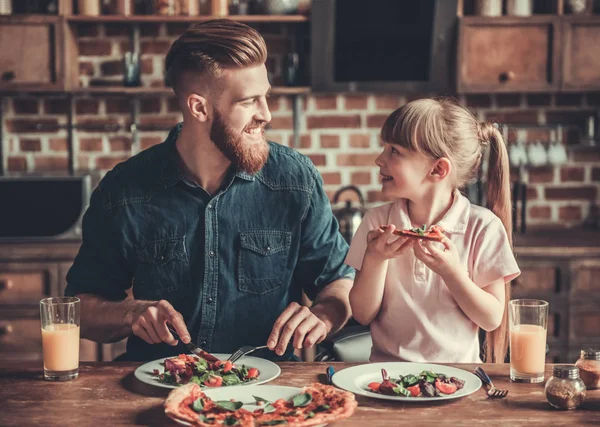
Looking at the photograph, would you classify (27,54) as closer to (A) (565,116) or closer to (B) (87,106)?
(B) (87,106)

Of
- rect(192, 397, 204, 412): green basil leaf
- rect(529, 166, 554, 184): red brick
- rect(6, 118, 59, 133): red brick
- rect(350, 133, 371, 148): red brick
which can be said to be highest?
rect(6, 118, 59, 133): red brick

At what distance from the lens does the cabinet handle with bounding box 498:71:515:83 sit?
138 inches

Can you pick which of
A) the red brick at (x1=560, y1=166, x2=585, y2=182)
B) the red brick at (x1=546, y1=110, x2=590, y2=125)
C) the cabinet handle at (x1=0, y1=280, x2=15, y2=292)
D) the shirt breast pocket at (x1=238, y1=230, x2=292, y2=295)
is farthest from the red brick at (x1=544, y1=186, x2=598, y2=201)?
the cabinet handle at (x1=0, y1=280, x2=15, y2=292)

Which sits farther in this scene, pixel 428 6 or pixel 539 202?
pixel 539 202

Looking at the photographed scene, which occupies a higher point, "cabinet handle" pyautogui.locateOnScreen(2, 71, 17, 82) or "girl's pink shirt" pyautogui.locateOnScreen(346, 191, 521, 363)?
"cabinet handle" pyautogui.locateOnScreen(2, 71, 17, 82)

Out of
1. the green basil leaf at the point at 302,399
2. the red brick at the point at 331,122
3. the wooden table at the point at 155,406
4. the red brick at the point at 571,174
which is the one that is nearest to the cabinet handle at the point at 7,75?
the red brick at the point at 331,122

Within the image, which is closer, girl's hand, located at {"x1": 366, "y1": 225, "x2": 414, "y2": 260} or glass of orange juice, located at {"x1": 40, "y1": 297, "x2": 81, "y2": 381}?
glass of orange juice, located at {"x1": 40, "y1": 297, "x2": 81, "y2": 381}

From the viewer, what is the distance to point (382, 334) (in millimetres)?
1903

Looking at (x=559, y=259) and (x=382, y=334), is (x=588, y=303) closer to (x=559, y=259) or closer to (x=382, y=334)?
(x=559, y=259)

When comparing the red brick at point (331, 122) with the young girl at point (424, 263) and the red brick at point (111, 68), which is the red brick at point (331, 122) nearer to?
the red brick at point (111, 68)

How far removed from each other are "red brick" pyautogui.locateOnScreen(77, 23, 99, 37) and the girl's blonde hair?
7.48 feet

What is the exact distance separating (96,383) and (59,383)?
0.24 ft

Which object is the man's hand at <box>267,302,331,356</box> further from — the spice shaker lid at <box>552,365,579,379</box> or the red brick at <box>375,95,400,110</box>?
the red brick at <box>375,95,400,110</box>

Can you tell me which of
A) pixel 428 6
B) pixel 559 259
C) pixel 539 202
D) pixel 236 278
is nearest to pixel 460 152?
pixel 236 278
